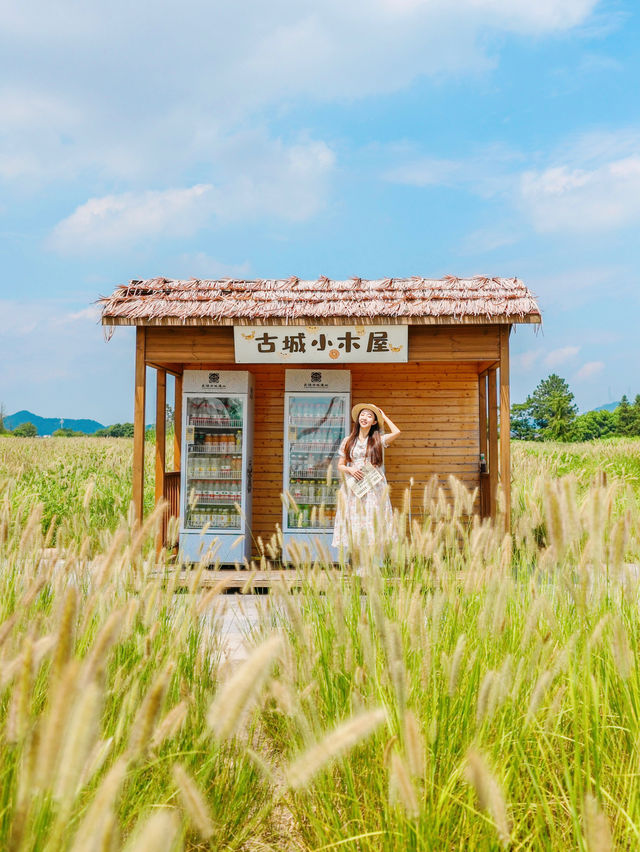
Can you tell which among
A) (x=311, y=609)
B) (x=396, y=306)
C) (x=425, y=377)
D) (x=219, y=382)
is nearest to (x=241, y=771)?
(x=311, y=609)

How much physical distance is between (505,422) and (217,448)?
3.38 metres

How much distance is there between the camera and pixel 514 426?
6806cm

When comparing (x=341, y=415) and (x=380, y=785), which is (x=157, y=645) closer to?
(x=380, y=785)

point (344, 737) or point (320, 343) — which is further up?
point (320, 343)

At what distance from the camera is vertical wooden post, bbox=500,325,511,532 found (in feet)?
23.8

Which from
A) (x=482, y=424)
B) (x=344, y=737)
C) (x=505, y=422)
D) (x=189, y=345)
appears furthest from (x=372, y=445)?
(x=344, y=737)

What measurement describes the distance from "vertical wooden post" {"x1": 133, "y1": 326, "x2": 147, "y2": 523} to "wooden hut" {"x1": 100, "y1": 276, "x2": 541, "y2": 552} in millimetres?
13

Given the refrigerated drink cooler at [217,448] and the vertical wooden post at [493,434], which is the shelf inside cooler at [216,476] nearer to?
the refrigerated drink cooler at [217,448]

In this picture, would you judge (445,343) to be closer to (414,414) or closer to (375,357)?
(375,357)

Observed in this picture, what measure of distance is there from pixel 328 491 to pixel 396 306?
243 centimetres

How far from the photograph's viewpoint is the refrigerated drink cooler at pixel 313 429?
8453 millimetres

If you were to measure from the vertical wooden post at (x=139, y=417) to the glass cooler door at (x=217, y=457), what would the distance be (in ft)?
2.57

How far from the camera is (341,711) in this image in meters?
2.24

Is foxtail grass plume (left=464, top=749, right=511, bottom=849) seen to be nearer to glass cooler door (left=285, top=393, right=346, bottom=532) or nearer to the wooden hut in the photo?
the wooden hut
